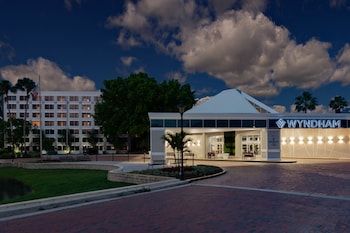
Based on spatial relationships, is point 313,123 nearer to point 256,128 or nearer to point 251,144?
point 256,128

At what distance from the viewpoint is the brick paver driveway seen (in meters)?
8.07

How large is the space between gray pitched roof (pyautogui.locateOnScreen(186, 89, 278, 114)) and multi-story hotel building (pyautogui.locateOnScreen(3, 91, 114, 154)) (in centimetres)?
6992

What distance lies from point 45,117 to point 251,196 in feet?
336

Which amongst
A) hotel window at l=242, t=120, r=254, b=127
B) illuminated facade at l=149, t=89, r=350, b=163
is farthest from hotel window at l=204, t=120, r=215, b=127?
hotel window at l=242, t=120, r=254, b=127

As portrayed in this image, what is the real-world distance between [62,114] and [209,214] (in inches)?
4074

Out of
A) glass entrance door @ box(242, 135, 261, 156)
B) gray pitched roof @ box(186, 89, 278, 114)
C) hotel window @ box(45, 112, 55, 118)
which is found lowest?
glass entrance door @ box(242, 135, 261, 156)

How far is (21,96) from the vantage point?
338 feet

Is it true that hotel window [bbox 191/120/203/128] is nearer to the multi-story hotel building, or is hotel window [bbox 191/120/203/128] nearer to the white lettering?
the white lettering

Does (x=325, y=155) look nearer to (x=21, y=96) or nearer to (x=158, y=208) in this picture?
(x=158, y=208)

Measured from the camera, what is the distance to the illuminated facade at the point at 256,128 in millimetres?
34438

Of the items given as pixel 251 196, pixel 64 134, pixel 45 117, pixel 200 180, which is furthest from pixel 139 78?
pixel 45 117

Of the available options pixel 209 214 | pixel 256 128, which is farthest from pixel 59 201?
pixel 256 128

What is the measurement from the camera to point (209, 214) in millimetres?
9391

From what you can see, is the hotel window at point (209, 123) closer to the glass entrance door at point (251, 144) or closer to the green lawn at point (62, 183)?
the glass entrance door at point (251, 144)
